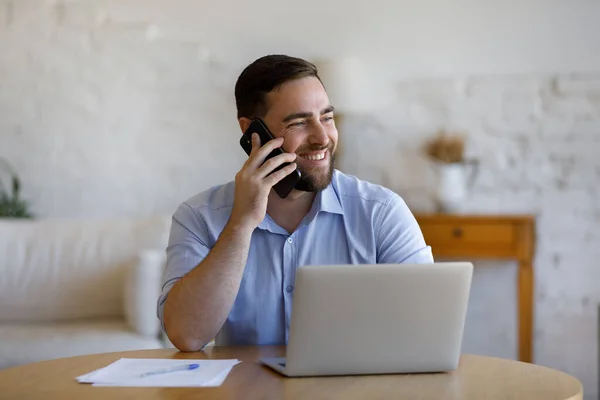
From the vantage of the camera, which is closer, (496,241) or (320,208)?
(320,208)

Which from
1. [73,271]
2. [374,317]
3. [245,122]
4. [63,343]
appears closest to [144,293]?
[63,343]

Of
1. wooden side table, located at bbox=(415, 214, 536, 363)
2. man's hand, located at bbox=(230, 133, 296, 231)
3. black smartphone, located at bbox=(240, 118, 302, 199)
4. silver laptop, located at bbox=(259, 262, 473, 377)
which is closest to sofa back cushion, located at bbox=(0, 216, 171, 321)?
wooden side table, located at bbox=(415, 214, 536, 363)

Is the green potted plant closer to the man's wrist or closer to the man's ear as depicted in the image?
the man's ear

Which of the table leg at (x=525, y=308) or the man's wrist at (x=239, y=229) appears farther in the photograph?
the table leg at (x=525, y=308)

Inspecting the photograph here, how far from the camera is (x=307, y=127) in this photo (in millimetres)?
1887

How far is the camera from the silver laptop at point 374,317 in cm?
129

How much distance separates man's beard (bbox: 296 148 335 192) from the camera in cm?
185

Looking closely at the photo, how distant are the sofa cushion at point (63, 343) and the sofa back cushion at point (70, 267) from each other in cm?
30

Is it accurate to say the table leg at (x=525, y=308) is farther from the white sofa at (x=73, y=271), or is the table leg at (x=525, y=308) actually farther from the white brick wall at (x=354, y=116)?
the white sofa at (x=73, y=271)

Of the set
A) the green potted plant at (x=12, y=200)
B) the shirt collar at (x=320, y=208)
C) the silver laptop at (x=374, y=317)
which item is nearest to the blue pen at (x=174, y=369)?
the silver laptop at (x=374, y=317)

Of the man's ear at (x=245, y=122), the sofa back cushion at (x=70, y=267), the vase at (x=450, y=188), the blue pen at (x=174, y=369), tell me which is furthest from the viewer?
the vase at (x=450, y=188)

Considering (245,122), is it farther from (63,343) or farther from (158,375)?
(63,343)

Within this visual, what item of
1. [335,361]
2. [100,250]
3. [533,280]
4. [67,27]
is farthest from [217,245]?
[67,27]

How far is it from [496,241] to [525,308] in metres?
0.31
